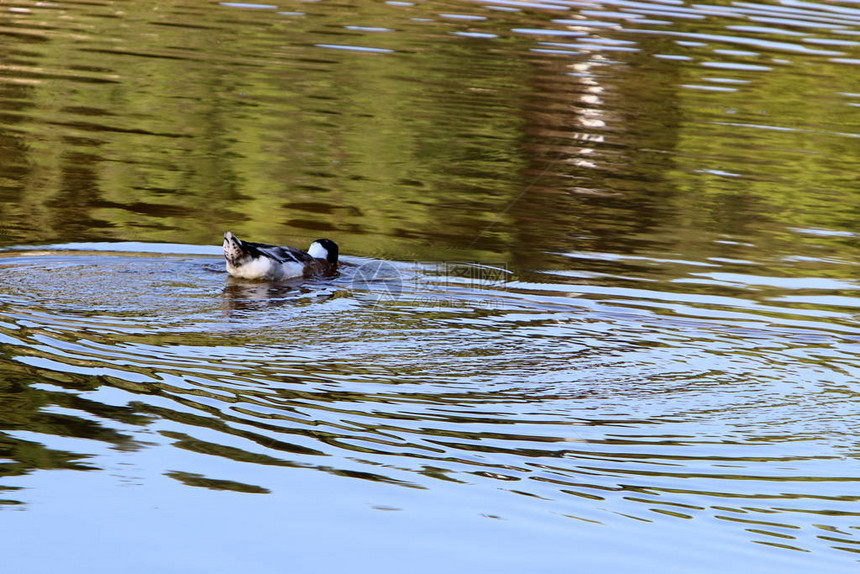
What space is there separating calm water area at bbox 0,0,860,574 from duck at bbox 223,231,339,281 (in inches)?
5.2

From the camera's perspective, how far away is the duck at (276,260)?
33.1 feet

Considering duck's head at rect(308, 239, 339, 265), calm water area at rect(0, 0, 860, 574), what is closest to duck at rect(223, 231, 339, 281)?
duck's head at rect(308, 239, 339, 265)

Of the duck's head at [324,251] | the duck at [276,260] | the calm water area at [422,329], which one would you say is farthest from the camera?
the duck's head at [324,251]

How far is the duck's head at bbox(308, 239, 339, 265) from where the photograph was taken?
1082 cm

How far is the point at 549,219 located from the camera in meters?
12.9

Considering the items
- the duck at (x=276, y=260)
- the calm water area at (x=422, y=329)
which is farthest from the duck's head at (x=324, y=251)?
the calm water area at (x=422, y=329)

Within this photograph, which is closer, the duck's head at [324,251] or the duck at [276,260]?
the duck at [276,260]

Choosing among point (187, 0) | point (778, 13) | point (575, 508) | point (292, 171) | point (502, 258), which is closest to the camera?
point (575, 508)

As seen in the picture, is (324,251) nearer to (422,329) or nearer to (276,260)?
(276,260)

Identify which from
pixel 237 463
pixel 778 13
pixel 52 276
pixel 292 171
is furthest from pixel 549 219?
pixel 778 13

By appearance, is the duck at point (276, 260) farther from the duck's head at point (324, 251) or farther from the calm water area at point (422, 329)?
the calm water area at point (422, 329)

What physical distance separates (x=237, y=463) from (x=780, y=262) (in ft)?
21.9

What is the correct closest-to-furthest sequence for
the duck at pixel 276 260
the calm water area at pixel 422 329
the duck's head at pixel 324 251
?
the calm water area at pixel 422 329
the duck at pixel 276 260
the duck's head at pixel 324 251

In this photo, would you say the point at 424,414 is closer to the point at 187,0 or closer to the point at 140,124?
the point at 140,124
